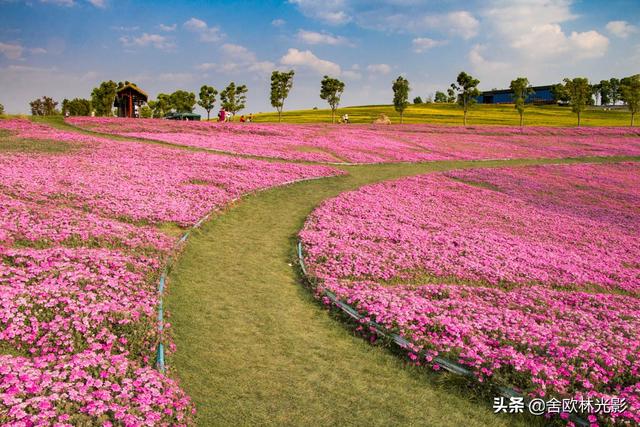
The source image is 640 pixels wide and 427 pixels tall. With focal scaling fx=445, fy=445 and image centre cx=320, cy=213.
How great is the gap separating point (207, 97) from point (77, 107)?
218 feet

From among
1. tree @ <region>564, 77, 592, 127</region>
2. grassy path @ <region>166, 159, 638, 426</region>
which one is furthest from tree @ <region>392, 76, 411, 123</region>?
grassy path @ <region>166, 159, 638, 426</region>

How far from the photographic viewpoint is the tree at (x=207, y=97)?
486 ft

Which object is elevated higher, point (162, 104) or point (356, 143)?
point (162, 104)

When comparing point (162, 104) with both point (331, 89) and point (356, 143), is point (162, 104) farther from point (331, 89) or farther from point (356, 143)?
point (356, 143)

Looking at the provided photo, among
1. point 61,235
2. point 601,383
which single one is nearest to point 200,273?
A: point 61,235

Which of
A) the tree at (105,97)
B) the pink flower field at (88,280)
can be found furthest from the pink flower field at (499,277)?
the tree at (105,97)

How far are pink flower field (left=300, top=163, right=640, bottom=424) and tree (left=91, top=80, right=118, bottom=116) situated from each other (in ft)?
383

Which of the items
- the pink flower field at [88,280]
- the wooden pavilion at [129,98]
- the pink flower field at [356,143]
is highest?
the wooden pavilion at [129,98]

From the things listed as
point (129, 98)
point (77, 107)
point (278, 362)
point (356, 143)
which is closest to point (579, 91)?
point (356, 143)

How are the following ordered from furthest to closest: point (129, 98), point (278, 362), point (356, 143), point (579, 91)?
point (579, 91)
point (129, 98)
point (356, 143)
point (278, 362)

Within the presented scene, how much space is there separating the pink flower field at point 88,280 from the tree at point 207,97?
406 ft

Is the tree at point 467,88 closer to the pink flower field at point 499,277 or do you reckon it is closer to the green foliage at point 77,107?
the pink flower field at point 499,277

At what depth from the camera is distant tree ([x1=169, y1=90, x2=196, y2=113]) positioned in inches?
6624

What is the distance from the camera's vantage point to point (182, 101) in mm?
169750
